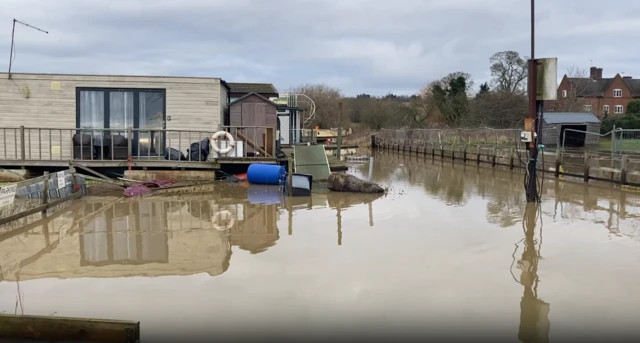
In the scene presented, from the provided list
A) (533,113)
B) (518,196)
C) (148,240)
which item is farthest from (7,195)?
(518,196)

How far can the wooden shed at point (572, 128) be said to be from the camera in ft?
102

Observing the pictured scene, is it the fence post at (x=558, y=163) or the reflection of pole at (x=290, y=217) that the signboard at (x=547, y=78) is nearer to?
the reflection of pole at (x=290, y=217)

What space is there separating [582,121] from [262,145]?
22.7 meters

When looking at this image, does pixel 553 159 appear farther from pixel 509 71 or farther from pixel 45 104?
pixel 509 71

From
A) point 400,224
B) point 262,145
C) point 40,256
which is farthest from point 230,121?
point 40,256

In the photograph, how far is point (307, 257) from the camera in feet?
25.6

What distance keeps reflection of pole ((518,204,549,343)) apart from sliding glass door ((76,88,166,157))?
1267 cm

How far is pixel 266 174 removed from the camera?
16094 mm

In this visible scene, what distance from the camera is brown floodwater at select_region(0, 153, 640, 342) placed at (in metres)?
5.38

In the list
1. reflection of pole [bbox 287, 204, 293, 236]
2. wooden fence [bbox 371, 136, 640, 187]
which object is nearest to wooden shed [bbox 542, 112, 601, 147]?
wooden fence [bbox 371, 136, 640, 187]

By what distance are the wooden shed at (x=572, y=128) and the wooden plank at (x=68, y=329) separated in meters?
29.0

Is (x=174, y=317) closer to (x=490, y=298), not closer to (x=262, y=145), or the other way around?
(x=490, y=298)

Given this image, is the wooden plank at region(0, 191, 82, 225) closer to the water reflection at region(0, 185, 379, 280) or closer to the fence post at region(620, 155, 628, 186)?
the water reflection at region(0, 185, 379, 280)

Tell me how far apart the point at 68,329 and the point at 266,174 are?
1144 centimetres
